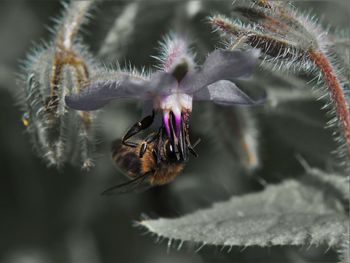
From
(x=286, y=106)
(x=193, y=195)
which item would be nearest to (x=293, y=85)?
(x=286, y=106)

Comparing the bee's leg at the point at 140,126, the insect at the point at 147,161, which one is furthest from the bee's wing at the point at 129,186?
the bee's leg at the point at 140,126

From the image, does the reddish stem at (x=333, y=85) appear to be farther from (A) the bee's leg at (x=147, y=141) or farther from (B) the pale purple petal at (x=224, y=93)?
(A) the bee's leg at (x=147, y=141)

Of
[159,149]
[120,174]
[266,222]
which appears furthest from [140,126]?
[120,174]

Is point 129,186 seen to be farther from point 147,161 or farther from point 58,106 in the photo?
point 58,106

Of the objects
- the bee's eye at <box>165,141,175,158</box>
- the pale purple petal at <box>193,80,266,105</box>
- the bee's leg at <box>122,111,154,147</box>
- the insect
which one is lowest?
the insect

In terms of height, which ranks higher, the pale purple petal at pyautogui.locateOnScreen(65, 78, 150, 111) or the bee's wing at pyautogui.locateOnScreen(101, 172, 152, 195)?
the pale purple petal at pyautogui.locateOnScreen(65, 78, 150, 111)

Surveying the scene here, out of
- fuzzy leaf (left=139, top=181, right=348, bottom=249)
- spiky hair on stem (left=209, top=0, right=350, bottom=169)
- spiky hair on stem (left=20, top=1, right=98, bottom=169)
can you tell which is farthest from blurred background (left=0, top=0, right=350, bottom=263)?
spiky hair on stem (left=209, top=0, right=350, bottom=169)

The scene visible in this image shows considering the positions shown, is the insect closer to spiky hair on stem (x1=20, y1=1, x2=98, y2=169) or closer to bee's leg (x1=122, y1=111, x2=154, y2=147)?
bee's leg (x1=122, y1=111, x2=154, y2=147)
